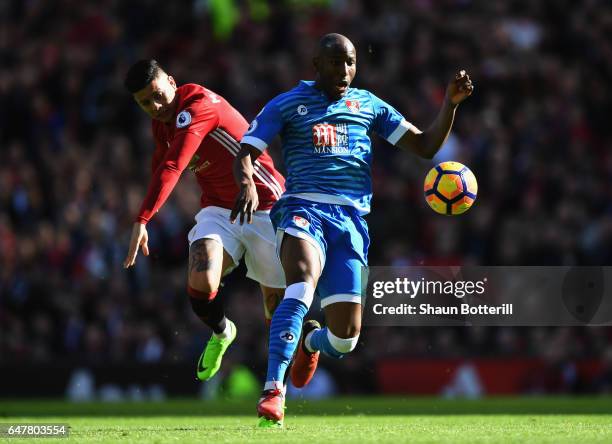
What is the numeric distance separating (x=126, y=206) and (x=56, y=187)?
1.55 meters

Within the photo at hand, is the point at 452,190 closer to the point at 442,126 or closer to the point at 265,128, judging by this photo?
the point at 442,126

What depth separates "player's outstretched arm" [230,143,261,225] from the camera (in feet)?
24.2

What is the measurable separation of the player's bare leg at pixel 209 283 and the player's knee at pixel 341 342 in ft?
4.36

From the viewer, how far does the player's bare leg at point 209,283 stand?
8.85 m

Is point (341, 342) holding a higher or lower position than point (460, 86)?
lower

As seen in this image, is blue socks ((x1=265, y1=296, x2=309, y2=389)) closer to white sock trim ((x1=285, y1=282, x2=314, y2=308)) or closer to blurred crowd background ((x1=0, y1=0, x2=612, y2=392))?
white sock trim ((x1=285, y1=282, x2=314, y2=308))

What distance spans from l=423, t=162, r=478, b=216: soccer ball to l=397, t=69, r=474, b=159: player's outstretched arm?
0.34 metres

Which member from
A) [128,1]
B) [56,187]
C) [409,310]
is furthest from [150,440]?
[128,1]

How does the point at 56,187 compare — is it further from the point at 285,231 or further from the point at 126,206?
the point at 285,231

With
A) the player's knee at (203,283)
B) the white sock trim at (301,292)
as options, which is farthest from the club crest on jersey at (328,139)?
the player's knee at (203,283)

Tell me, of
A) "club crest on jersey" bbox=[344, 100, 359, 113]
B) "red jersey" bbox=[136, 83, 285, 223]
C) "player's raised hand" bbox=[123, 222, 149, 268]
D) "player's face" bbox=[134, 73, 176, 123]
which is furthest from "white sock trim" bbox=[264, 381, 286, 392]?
"player's face" bbox=[134, 73, 176, 123]

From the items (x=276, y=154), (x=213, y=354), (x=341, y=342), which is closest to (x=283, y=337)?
(x=341, y=342)

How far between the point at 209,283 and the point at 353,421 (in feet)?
4.88

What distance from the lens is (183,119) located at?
28.0ft
